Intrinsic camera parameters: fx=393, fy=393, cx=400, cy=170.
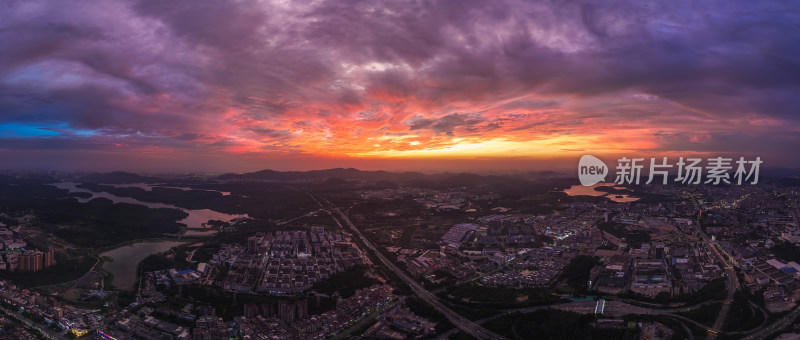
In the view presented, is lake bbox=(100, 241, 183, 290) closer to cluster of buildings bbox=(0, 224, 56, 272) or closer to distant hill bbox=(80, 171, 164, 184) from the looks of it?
cluster of buildings bbox=(0, 224, 56, 272)

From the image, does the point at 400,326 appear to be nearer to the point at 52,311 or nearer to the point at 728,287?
the point at 52,311

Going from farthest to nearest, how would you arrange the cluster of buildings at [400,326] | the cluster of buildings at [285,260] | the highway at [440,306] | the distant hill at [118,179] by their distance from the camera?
the distant hill at [118,179] < the cluster of buildings at [285,260] < the highway at [440,306] < the cluster of buildings at [400,326]

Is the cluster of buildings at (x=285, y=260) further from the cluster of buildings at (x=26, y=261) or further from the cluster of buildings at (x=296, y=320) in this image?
the cluster of buildings at (x=26, y=261)

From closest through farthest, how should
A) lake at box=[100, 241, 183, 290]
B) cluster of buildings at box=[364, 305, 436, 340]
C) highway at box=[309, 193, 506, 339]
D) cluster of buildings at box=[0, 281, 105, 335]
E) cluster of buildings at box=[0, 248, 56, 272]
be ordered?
cluster of buildings at box=[364, 305, 436, 340], highway at box=[309, 193, 506, 339], cluster of buildings at box=[0, 281, 105, 335], lake at box=[100, 241, 183, 290], cluster of buildings at box=[0, 248, 56, 272]

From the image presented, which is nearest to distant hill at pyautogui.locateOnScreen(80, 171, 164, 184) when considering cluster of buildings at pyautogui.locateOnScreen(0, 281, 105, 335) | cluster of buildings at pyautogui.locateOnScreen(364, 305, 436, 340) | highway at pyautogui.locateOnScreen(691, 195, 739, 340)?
cluster of buildings at pyautogui.locateOnScreen(0, 281, 105, 335)

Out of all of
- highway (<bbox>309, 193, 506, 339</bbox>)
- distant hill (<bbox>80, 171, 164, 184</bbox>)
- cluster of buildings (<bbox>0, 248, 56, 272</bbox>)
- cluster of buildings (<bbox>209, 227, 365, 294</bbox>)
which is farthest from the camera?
distant hill (<bbox>80, 171, 164, 184</bbox>)

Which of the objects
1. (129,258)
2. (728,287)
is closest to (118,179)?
(129,258)

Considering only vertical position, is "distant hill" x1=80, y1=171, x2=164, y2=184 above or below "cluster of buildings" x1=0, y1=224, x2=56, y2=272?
above

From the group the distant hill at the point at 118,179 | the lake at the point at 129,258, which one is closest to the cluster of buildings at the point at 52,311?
the lake at the point at 129,258
